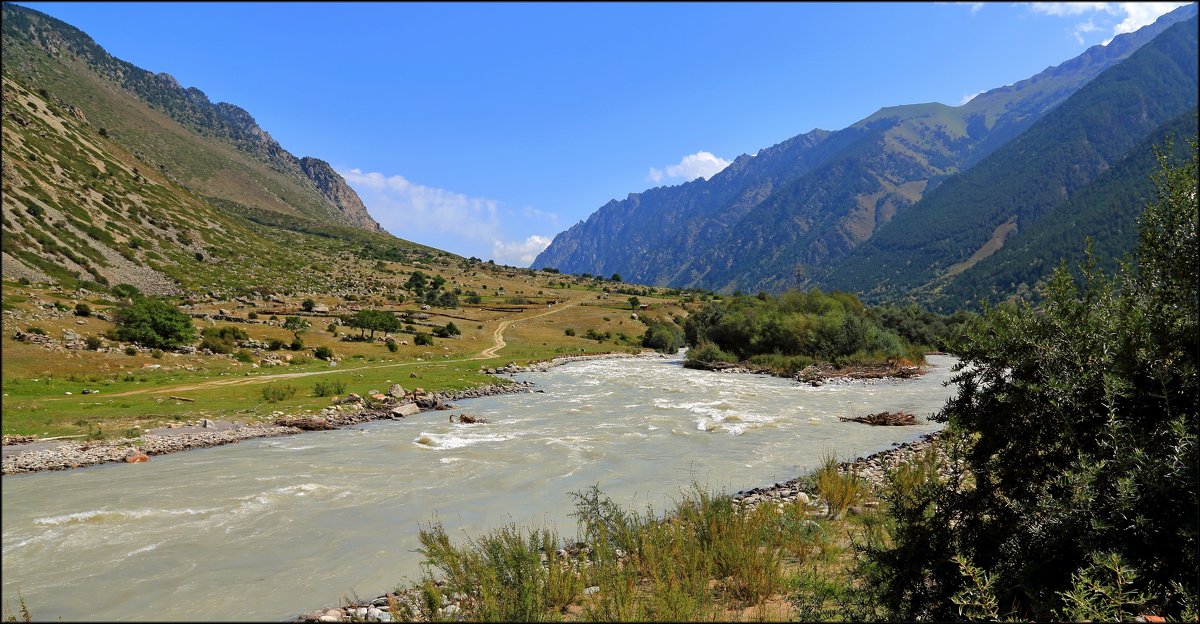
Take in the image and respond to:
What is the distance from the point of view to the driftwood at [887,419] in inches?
854

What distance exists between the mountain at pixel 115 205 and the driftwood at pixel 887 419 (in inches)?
2309

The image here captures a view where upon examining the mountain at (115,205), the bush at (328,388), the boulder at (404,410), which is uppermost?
the mountain at (115,205)

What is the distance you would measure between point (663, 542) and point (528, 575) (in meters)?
2.29

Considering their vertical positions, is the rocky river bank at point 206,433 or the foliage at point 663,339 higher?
the rocky river bank at point 206,433

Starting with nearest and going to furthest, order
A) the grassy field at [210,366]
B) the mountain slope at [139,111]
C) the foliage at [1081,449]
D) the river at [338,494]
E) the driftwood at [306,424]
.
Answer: the foliage at [1081,449] < the river at [338,494] < the grassy field at [210,366] < the driftwood at [306,424] < the mountain slope at [139,111]

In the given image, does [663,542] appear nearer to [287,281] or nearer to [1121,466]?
[1121,466]

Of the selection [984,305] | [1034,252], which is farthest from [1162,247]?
[1034,252]

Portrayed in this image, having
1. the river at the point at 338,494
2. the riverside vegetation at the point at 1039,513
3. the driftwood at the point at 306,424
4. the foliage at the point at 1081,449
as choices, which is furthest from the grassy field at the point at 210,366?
the foliage at the point at 1081,449

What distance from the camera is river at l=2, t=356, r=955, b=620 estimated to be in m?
7.95

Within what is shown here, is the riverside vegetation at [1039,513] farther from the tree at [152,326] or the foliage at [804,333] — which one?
the foliage at [804,333]

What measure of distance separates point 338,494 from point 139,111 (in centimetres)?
20263

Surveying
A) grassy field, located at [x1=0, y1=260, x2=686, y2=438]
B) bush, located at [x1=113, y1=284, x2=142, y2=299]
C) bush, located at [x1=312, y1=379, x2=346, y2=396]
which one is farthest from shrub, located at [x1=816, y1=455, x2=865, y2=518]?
bush, located at [x1=113, y1=284, x2=142, y2=299]

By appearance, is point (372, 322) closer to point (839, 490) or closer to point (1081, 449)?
point (839, 490)

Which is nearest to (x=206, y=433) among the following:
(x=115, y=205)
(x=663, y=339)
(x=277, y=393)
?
(x=277, y=393)
